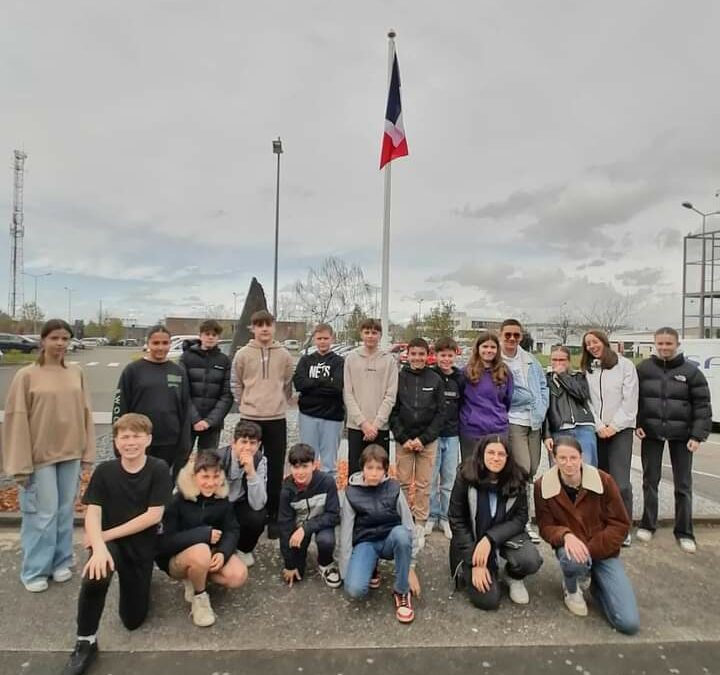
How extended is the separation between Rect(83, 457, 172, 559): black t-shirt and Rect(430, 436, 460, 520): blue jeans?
248 centimetres

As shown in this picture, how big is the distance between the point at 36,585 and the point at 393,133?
7.72m

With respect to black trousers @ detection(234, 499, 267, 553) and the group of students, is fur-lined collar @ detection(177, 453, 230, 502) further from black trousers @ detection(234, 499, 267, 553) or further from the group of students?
black trousers @ detection(234, 499, 267, 553)

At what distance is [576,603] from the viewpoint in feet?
11.5

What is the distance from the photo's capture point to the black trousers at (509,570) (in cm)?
352

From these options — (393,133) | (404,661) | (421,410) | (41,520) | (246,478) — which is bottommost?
(404,661)

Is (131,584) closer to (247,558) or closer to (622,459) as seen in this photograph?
(247,558)

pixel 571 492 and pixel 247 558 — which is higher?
pixel 571 492

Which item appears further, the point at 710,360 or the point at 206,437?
the point at 710,360

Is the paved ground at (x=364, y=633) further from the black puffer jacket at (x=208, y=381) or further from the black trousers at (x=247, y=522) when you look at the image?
the black puffer jacket at (x=208, y=381)

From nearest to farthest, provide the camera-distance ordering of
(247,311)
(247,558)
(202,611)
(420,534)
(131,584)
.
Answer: (131,584), (202,611), (247,558), (420,534), (247,311)

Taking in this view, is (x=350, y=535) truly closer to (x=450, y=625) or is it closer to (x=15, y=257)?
(x=450, y=625)

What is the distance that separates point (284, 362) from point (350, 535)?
68.7 inches

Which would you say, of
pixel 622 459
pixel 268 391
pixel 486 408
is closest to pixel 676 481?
pixel 622 459

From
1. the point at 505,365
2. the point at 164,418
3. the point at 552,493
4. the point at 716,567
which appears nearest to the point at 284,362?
the point at 164,418
